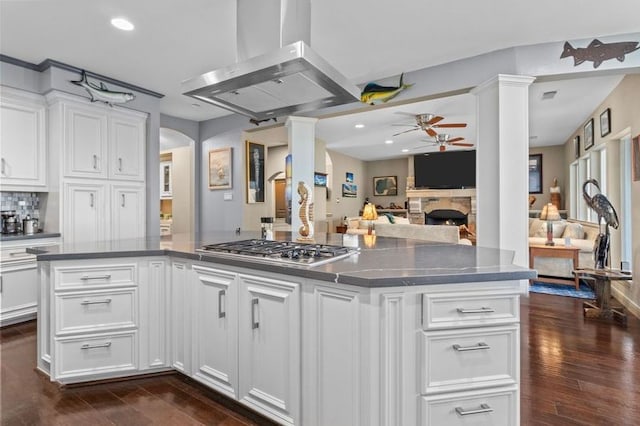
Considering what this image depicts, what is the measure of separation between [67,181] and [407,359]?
380cm

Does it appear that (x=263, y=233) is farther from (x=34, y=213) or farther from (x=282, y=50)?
(x=34, y=213)

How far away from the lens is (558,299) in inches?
157

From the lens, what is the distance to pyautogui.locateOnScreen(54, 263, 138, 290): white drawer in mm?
2025

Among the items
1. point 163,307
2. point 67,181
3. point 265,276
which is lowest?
point 163,307

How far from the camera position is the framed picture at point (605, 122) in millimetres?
4406

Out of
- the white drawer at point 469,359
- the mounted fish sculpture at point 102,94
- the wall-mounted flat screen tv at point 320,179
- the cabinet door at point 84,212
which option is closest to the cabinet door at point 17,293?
the cabinet door at point 84,212

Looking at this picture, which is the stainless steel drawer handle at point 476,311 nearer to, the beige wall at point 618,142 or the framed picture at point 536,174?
the beige wall at point 618,142

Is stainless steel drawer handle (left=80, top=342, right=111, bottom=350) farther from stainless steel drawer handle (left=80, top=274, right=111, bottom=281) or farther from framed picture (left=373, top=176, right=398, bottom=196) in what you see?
framed picture (left=373, top=176, right=398, bottom=196)

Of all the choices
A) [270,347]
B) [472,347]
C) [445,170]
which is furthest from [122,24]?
[445,170]

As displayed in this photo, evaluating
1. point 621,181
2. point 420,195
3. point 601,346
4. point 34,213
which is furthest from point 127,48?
point 420,195

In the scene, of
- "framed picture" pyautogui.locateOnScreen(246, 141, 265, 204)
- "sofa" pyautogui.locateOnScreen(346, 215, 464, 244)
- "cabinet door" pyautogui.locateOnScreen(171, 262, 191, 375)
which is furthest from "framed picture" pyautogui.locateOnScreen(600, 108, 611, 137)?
"cabinet door" pyautogui.locateOnScreen(171, 262, 191, 375)

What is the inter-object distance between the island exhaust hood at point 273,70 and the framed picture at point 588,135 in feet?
16.9

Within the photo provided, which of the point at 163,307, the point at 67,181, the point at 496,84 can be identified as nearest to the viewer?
the point at 163,307

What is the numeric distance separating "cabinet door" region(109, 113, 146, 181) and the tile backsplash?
82 cm
